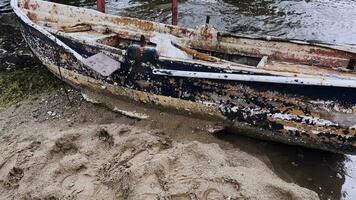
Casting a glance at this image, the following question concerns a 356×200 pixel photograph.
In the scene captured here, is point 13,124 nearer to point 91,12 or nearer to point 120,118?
point 120,118

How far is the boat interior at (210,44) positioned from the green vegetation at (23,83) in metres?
0.91

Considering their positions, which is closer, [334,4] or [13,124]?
[13,124]

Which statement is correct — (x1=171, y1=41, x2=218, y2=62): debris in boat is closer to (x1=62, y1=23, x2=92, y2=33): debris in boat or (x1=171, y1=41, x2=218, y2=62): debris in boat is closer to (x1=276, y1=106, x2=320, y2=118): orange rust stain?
(x1=276, y1=106, x2=320, y2=118): orange rust stain

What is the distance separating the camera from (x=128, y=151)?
16.8ft

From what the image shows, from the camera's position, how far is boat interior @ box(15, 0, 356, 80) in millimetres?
5707

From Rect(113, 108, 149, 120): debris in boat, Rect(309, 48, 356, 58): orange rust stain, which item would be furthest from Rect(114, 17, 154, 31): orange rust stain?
Rect(309, 48, 356, 58): orange rust stain

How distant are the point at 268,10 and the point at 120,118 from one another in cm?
590

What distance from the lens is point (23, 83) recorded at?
24.5 feet

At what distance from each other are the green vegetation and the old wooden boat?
43 centimetres

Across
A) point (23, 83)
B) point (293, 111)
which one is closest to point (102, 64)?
point (23, 83)

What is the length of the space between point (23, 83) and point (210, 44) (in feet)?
11.0

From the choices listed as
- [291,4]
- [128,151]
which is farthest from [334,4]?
[128,151]

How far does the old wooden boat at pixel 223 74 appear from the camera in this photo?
16.3 ft

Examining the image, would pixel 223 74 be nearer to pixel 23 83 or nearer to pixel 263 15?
pixel 23 83
